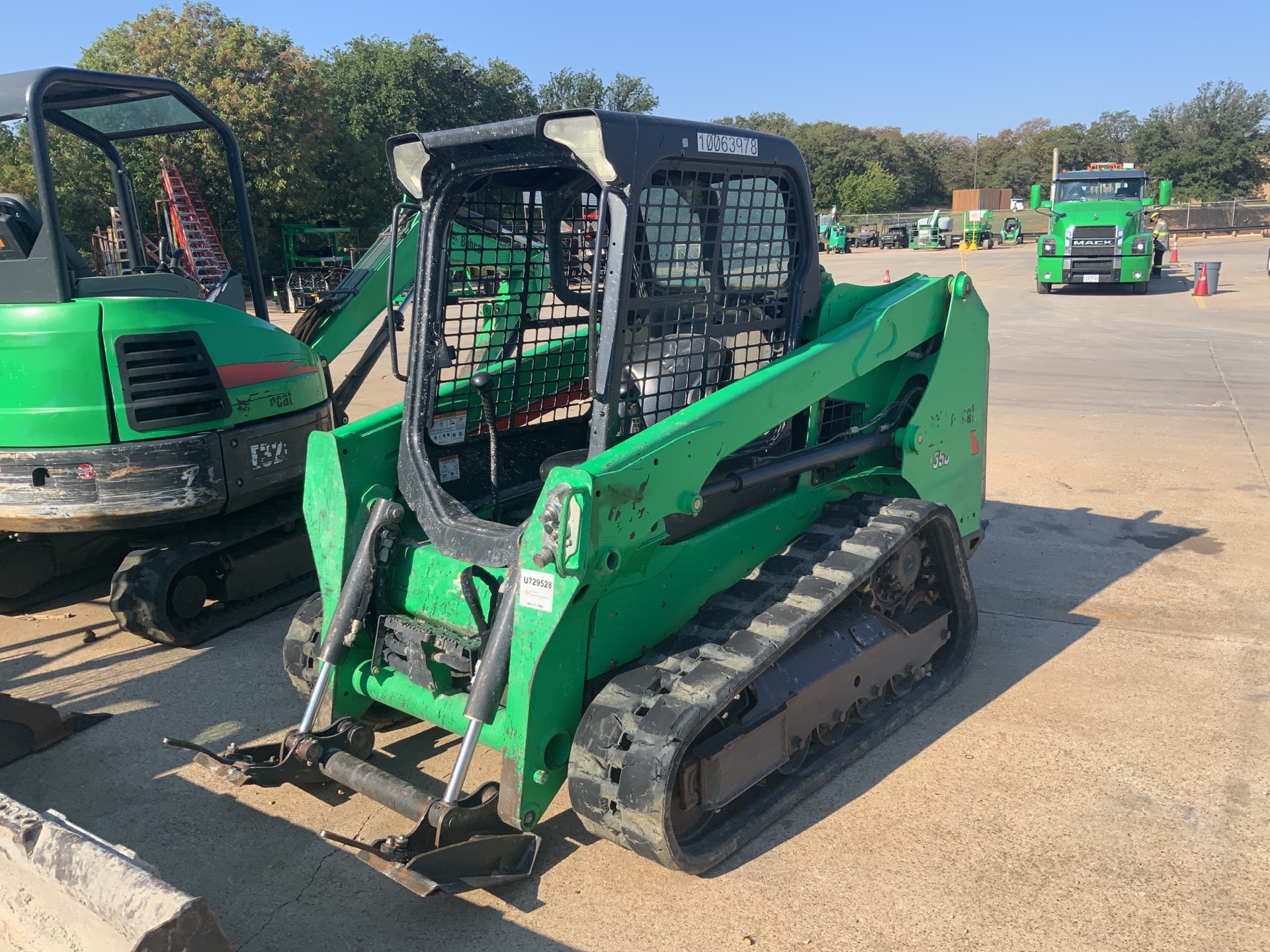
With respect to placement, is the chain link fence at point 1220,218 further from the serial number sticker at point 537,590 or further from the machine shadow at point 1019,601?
the serial number sticker at point 537,590

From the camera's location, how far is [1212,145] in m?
56.3

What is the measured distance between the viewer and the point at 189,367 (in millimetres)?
5012

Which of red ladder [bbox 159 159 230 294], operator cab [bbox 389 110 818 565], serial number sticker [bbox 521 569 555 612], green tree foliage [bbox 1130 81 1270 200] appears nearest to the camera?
serial number sticker [bbox 521 569 555 612]

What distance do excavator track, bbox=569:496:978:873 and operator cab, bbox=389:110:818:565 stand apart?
60cm

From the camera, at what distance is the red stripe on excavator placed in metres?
5.17

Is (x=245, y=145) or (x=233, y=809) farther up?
(x=245, y=145)

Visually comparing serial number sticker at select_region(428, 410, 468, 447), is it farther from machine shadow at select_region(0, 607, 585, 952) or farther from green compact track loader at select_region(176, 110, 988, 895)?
machine shadow at select_region(0, 607, 585, 952)

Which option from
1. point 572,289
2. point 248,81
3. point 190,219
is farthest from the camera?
point 248,81

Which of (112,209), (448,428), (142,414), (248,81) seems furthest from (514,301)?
(248,81)

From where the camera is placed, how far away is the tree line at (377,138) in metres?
21.7

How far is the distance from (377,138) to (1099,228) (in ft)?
93.1

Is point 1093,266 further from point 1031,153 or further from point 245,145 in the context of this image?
point 1031,153

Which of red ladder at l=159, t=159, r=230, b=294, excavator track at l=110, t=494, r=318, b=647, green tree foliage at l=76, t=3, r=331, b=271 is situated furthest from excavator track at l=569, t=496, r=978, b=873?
green tree foliage at l=76, t=3, r=331, b=271

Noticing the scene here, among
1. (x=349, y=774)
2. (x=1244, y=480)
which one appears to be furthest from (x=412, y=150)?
(x=1244, y=480)
